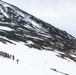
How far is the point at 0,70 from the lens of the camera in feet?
60.3

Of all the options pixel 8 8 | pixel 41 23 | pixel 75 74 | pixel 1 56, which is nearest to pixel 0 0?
pixel 8 8

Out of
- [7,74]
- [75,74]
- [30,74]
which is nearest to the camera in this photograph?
[7,74]

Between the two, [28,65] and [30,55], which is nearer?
[28,65]

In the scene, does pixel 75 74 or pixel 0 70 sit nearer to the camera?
pixel 0 70

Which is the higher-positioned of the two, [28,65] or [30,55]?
[30,55]

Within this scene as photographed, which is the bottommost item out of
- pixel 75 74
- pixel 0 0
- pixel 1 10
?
pixel 75 74

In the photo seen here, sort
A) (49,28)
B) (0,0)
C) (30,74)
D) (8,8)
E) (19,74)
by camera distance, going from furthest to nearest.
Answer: (0,0) → (8,8) → (49,28) → (30,74) → (19,74)

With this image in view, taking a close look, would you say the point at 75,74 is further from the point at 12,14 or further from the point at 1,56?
the point at 12,14

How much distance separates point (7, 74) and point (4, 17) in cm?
14173

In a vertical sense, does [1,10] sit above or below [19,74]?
above

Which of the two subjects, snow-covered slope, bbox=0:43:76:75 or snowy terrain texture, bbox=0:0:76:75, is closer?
snow-covered slope, bbox=0:43:76:75

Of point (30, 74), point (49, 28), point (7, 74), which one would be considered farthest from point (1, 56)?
point (49, 28)

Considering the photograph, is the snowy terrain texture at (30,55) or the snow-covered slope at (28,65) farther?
the snowy terrain texture at (30,55)

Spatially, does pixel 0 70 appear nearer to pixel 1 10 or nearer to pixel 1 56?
pixel 1 56
